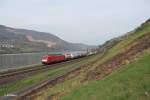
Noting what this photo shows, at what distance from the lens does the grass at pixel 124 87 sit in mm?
11382

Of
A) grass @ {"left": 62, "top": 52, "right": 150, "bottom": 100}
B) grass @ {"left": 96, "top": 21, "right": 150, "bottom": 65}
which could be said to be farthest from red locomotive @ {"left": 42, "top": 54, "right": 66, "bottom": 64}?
grass @ {"left": 62, "top": 52, "right": 150, "bottom": 100}

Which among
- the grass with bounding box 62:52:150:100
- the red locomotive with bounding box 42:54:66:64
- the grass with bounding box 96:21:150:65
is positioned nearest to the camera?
the grass with bounding box 62:52:150:100

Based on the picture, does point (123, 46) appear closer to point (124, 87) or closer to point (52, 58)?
point (124, 87)

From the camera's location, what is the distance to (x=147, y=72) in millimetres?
13336

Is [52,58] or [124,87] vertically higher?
[124,87]

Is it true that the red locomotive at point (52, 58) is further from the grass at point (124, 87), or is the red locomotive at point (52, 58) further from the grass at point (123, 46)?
the grass at point (124, 87)

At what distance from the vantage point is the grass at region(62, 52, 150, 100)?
11.4 meters

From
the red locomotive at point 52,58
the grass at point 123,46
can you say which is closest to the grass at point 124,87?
the grass at point 123,46

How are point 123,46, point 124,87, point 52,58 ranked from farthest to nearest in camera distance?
point 52,58 < point 123,46 < point 124,87

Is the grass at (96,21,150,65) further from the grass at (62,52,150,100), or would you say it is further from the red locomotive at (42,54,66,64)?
the red locomotive at (42,54,66,64)

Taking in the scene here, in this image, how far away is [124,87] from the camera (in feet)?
40.3

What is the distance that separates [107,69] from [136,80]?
5.43 m

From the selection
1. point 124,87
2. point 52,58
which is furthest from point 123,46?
point 52,58

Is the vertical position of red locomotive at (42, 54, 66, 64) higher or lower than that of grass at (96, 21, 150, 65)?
lower
